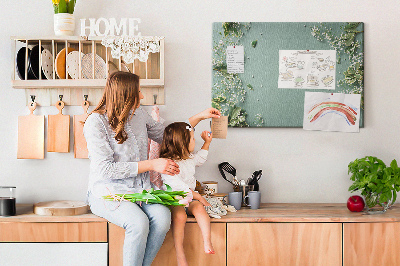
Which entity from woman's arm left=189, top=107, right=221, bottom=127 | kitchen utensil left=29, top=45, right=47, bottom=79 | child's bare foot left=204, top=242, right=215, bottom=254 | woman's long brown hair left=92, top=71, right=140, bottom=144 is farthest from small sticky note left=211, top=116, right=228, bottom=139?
kitchen utensil left=29, top=45, right=47, bottom=79

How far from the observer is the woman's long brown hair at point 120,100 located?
76.0 inches

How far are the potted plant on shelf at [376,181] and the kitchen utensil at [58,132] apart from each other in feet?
5.62

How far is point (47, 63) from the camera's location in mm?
2266

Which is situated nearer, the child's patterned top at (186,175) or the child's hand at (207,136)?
the child's patterned top at (186,175)

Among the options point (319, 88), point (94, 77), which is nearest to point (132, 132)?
point (94, 77)

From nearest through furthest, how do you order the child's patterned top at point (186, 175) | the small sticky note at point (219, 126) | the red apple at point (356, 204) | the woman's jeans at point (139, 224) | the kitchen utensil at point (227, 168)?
the woman's jeans at point (139, 224) → the child's patterned top at point (186, 175) → the red apple at point (356, 204) → the small sticky note at point (219, 126) → the kitchen utensil at point (227, 168)

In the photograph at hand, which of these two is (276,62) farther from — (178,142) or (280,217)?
(280,217)

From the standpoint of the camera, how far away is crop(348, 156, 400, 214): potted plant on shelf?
6.88ft

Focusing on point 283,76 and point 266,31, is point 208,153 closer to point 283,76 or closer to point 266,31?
point 283,76

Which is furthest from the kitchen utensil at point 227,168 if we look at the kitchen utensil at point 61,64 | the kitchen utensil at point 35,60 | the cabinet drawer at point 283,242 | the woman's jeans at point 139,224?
the kitchen utensil at point 35,60

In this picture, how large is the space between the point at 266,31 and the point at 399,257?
4.77 ft

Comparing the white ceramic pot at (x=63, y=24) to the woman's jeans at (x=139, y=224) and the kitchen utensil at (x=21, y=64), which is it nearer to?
the kitchen utensil at (x=21, y=64)

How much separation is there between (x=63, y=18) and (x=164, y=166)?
1061 millimetres

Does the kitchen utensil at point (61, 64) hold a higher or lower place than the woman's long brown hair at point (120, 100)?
higher
